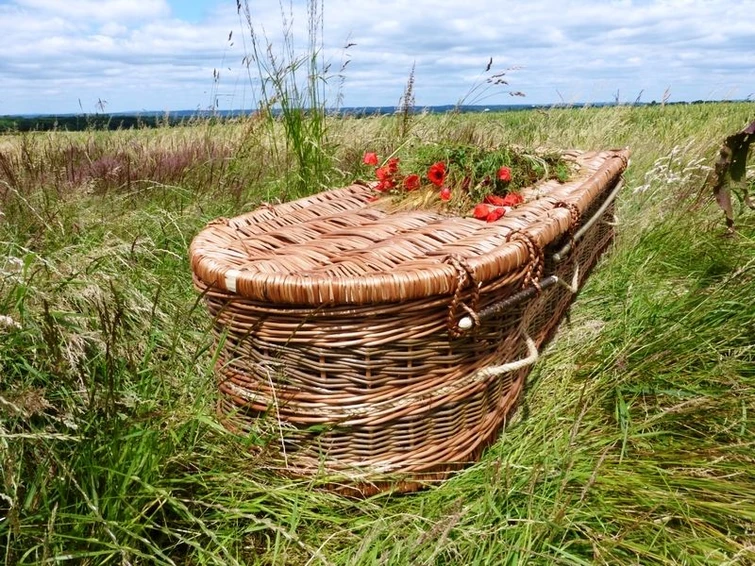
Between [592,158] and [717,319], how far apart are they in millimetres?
1623

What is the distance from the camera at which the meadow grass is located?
1280 millimetres

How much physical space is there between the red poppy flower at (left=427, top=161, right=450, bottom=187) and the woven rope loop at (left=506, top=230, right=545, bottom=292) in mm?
593

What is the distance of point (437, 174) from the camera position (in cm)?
235

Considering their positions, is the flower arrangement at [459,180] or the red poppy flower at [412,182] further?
the red poppy flower at [412,182]

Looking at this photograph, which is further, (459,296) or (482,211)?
(482,211)

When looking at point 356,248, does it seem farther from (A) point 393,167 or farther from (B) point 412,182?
(A) point 393,167

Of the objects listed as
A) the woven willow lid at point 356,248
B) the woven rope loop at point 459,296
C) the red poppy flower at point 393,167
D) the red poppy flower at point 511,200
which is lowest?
the woven rope loop at point 459,296

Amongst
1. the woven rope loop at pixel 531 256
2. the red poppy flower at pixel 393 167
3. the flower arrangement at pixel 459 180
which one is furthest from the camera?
the red poppy flower at pixel 393 167

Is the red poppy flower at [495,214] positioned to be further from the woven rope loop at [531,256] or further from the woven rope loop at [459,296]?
the woven rope loop at [459,296]

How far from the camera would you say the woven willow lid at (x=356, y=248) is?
1461 mm

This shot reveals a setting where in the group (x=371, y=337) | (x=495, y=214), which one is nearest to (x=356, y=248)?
(x=371, y=337)

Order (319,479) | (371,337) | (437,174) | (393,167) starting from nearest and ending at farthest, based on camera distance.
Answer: (371,337) < (319,479) < (437,174) < (393,167)

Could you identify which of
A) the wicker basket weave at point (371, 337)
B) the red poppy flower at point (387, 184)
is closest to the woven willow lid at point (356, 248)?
the wicker basket weave at point (371, 337)

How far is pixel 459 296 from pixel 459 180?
97 centimetres
